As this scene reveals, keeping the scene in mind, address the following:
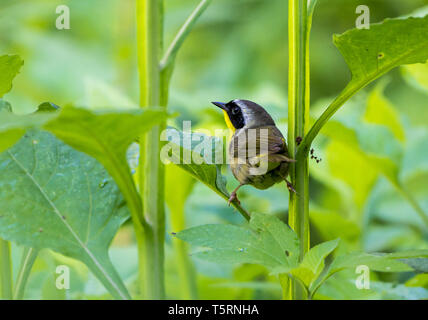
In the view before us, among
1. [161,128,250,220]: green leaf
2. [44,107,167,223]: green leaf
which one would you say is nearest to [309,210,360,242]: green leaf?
[161,128,250,220]: green leaf

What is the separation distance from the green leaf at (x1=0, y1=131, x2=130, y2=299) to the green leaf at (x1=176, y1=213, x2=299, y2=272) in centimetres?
20

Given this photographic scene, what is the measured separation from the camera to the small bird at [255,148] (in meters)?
0.85

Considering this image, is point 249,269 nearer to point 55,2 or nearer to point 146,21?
point 146,21

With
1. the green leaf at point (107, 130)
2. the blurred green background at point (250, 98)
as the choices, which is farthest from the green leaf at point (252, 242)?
the blurred green background at point (250, 98)

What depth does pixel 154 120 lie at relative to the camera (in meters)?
0.58

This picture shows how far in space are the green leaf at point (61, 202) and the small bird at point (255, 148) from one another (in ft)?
0.65

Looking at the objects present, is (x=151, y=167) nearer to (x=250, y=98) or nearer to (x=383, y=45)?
(x=383, y=45)

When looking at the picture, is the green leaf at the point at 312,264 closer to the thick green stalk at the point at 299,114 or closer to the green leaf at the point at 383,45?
the thick green stalk at the point at 299,114

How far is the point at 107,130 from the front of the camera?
0.62 m

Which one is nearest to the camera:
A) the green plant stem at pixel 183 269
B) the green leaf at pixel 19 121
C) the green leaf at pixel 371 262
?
the green leaf at pixel 19 121

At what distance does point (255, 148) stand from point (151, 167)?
27 cm

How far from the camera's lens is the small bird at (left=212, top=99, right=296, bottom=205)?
85 cm
